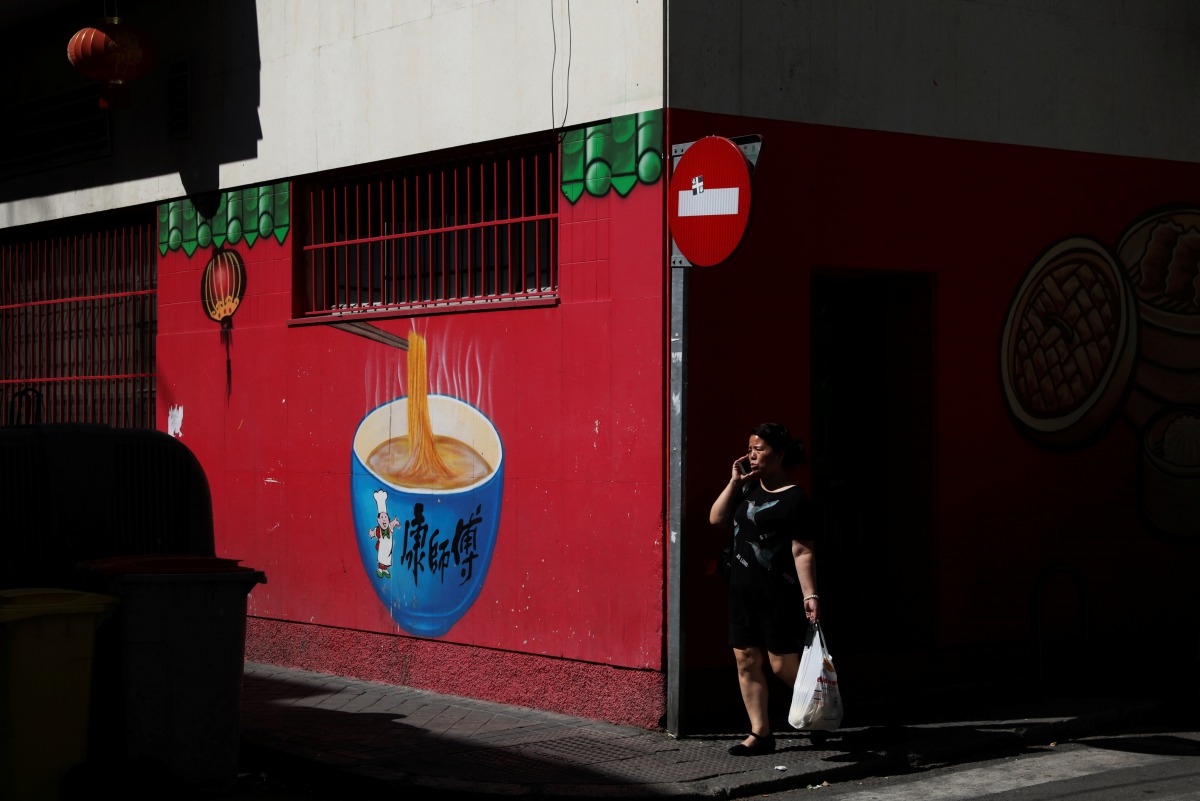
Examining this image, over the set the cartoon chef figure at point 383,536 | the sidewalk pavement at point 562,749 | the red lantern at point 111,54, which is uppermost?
the red lantern at point 111,54

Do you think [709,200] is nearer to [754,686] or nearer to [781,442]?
[781,442]

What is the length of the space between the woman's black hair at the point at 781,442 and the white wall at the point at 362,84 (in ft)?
6.28

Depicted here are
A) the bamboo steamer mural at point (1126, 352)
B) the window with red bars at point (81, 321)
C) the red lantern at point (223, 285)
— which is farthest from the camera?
the window with red bars at point (81, 321)

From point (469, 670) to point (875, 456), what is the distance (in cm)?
288

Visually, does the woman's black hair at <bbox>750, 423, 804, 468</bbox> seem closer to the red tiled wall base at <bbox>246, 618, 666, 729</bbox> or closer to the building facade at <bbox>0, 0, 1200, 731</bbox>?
the building facade at <bbox>0, 0, 1200, 731</bbox>

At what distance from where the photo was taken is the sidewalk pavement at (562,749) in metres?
7.25

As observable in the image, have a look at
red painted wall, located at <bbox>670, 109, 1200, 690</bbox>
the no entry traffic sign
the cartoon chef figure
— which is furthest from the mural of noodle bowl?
the no entry traffic sign

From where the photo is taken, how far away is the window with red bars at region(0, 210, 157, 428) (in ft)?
41.0

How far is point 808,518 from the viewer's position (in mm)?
7844

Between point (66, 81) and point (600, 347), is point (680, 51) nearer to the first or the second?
point (600, 347)

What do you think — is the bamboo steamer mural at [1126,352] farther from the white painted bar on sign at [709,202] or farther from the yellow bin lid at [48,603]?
the yellow bin lid at [48,603]

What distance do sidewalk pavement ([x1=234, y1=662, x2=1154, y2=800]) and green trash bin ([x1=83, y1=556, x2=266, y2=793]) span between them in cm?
62

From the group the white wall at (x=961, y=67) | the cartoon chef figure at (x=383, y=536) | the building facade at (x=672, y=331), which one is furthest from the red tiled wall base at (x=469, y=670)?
the white wall at (x=961, y=67)

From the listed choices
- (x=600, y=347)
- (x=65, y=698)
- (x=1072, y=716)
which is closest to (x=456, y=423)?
(x=600, y=347)
